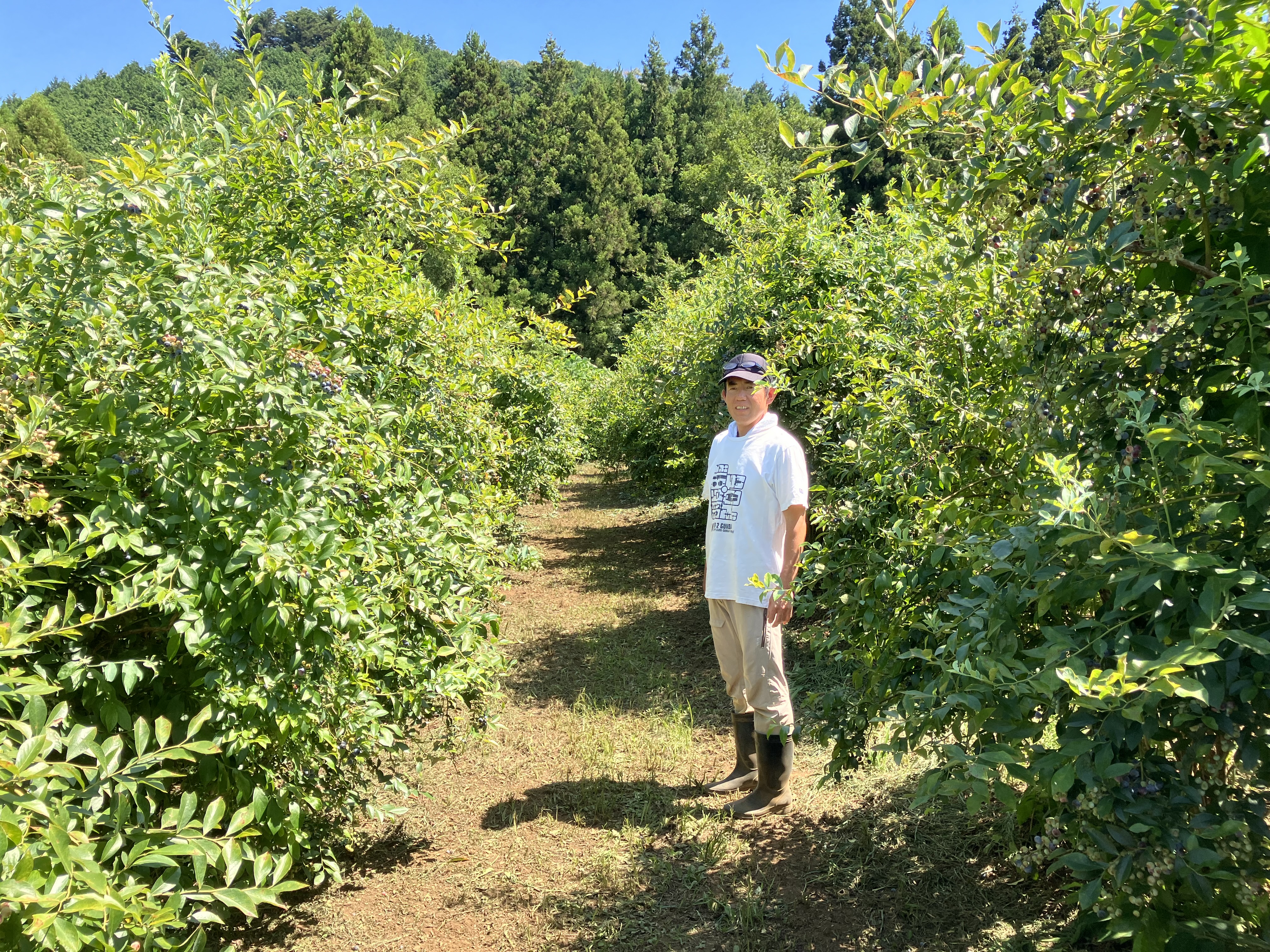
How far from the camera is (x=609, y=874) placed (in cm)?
325

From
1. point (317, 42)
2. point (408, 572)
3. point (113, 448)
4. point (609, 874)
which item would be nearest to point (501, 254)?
point (408, 572)

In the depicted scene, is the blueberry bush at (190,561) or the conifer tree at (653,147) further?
the conifer tree at (653,147)

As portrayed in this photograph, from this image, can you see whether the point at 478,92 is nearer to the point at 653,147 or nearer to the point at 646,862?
the point at 653,147

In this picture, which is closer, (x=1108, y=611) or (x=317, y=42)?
(x=1108, y=611)

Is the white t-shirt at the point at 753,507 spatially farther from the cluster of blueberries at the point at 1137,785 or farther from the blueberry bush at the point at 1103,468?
the cluster of blueberries at the point at 1137,785

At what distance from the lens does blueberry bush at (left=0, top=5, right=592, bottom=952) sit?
5.19 feet

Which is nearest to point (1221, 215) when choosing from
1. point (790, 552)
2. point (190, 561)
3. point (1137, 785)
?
point (1137, 785)

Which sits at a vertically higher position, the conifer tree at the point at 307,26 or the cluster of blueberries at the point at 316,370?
the conifer tree at the point at 307,26

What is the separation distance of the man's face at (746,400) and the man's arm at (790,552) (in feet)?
1.70

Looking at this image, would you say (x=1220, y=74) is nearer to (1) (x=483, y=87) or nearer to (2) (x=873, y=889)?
(2) (x=873, y=889)

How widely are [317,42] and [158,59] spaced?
314 ft

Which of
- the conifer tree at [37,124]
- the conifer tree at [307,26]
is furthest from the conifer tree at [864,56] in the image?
the conifer tree at [307,26]

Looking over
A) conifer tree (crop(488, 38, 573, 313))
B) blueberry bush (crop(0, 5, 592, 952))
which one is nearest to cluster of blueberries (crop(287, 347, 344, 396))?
blueberry bush (crop(0, 5, 592, 952))

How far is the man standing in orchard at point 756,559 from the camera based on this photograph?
11.6ft
